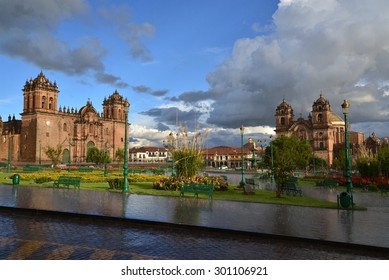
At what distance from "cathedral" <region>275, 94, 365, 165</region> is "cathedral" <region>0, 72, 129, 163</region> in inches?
1958

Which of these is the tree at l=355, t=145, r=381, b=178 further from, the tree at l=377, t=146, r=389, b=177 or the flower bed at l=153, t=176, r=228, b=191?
the flower bed at l=153, t=176, r=228, b=191

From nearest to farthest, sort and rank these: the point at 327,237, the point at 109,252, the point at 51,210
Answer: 1. the point at 109,252
2. the point at 327,237
3. the point at 51,210

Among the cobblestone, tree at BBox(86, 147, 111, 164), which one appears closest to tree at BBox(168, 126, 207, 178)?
the cobblestone

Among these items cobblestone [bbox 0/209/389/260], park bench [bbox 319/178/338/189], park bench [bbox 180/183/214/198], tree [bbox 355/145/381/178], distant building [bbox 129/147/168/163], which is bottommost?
cobblestone [bbox 0/209/389/260]

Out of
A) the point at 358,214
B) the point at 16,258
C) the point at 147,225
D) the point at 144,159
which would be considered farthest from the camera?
the point at 144,159

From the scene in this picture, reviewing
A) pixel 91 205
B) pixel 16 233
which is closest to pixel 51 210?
pixel 91 205

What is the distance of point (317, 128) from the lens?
98.4 metres

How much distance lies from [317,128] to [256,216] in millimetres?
93044

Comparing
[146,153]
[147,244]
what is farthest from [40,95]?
[146,153]

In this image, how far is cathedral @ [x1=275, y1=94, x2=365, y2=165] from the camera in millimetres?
97125

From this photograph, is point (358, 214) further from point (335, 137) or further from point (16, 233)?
point (335, 137)

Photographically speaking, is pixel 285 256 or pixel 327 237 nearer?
pixel 285 256

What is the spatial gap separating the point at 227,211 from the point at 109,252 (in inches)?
238
